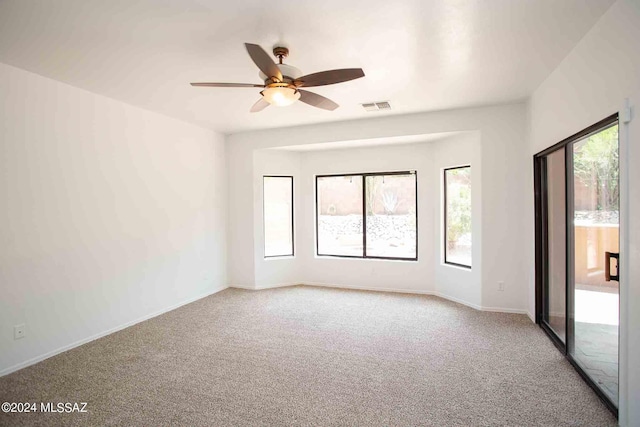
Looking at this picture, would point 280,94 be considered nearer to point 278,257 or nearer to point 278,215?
point 278,215

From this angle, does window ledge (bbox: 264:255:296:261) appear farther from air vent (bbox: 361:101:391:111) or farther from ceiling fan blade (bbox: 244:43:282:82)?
ceiling fan blade (bbox: 244:43:282:82)

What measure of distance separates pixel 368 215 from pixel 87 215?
159 inches

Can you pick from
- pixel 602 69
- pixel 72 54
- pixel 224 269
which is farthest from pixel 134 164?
pixel 602 69

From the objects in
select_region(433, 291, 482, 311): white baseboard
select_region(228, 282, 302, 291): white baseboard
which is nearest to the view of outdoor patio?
select_region(433, 291, 482, 311): white baseboard

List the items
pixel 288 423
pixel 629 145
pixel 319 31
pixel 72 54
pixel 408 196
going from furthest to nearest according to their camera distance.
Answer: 1. pixel 408 196
2. pixel 72 54
3. pixel 319 31
4. pixel 288 423
5. pixel 629 145

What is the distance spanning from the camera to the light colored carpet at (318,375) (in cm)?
223

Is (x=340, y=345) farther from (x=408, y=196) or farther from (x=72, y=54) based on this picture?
(x=72, y=54)

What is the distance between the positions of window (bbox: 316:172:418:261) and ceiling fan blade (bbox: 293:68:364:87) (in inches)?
128

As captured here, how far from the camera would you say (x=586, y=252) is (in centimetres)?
269

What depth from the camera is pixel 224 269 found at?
572 centimetres

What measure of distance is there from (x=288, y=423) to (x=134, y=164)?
11.5 ft

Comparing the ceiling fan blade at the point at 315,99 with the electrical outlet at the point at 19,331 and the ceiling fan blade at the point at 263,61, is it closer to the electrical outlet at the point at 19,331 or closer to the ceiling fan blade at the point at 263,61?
the ceiling fan blade at the point at 263,61

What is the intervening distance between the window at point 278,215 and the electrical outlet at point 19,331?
11.0ft

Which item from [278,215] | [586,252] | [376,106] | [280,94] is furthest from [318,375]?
[278,215]
